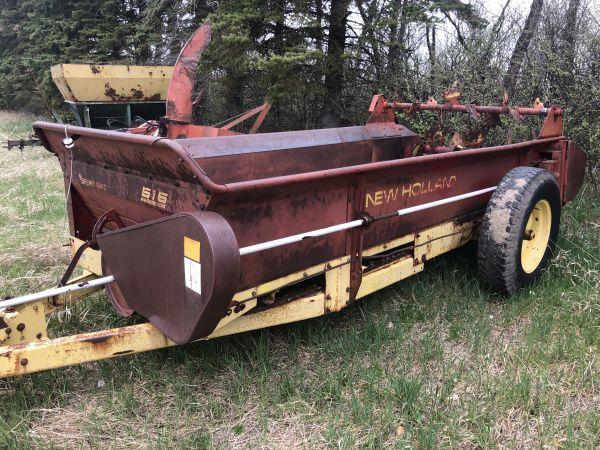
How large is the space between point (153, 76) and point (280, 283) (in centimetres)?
865

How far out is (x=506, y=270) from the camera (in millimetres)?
3398

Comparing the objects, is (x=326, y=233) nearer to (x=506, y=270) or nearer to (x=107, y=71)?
(x=506, y=270)

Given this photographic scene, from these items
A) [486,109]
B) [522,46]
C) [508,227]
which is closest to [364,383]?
[508,227]

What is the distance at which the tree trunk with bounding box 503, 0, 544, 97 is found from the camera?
693cm

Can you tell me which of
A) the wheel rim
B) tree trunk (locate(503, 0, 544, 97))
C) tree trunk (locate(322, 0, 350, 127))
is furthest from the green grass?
tree trunk (locate(322, 0, 350, 127))

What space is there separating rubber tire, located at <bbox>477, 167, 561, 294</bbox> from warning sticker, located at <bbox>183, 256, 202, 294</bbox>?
2045 millimetres

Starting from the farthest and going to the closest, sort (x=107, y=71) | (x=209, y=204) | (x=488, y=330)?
(x=107, y=71)
(x=488, y=330)
(x=209, y=204)

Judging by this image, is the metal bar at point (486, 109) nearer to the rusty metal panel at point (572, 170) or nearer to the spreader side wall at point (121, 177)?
the rusty metal panel at point (572, 170)

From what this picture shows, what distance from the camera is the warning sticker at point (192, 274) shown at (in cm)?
207

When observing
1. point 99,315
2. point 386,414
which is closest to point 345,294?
point 386,414

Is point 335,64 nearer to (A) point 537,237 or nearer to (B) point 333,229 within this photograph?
(A) point 537,237

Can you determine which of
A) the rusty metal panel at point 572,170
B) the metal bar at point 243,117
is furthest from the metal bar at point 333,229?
the metal bar at point 243,117

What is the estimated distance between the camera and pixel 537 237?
3.92 m

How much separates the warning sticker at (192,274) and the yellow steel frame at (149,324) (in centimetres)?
32
